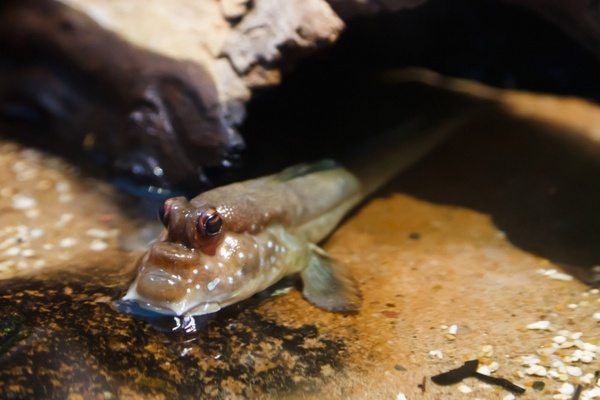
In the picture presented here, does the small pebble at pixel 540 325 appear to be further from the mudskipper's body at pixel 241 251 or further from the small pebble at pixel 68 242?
the small pebble at pixel 68 242

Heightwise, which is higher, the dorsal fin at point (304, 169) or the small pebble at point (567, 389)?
the small pebble at point (567, 389)

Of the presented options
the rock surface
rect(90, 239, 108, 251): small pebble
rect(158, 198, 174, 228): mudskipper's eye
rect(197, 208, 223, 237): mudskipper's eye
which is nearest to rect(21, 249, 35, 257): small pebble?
the rock surface

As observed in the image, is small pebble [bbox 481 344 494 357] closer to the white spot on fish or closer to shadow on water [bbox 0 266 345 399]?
shadow on water [bbox 0 266 345 399]

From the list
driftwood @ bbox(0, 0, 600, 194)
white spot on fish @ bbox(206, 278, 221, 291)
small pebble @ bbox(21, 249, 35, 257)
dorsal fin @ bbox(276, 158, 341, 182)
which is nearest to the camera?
white spot on fish @ bbox(206, 278, 221, 291)

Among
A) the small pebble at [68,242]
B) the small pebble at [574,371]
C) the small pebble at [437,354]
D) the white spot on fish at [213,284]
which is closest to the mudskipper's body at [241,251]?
the white spot on fish at [213,284]

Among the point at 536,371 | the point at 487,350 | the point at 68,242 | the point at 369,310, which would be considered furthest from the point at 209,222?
the point at 536,371

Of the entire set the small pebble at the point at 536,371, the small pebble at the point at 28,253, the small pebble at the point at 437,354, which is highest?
the small pebble at the point at 536,371

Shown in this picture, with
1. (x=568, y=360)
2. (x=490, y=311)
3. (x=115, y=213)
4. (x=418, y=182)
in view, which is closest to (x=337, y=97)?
(x=418, y=182)

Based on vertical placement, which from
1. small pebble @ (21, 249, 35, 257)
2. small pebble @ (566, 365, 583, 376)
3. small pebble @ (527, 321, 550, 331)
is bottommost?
small pebble @ (21, 249, 35, 257)
